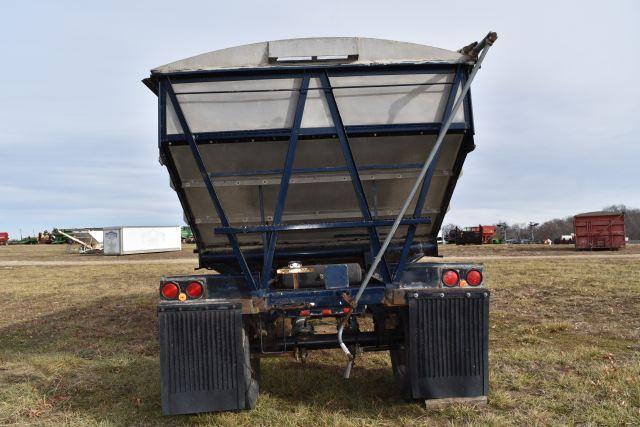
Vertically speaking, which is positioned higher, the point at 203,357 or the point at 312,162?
the point at 312,162

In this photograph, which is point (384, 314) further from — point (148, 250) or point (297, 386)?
point (148, 250)

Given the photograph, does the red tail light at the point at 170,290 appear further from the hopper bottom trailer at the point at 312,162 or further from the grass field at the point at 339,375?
the grass field at the point at 339,375

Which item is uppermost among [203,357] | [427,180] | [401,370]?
[427,180]

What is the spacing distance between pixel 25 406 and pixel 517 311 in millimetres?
7246

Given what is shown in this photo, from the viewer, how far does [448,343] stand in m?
3.98

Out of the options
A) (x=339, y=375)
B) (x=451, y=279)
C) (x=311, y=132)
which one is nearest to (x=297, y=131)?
(x=311, y=132)

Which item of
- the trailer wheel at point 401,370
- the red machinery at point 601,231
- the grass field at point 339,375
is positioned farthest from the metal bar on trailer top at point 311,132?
the red machinery at point 601,231

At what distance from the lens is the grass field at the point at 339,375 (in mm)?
4035

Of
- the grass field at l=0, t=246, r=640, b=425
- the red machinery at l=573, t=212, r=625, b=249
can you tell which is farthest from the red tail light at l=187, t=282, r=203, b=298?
the red machinery at l=573, t=212, r=625, b=249

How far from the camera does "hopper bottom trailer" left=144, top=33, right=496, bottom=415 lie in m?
3.90

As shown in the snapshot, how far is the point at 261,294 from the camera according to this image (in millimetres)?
4090

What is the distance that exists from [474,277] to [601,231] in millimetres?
27983

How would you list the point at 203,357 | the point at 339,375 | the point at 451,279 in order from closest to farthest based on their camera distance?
the point at 203,357, the point at 451,279, the point at 339,375

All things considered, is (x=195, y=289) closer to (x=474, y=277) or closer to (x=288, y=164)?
(x=288, y=164)
